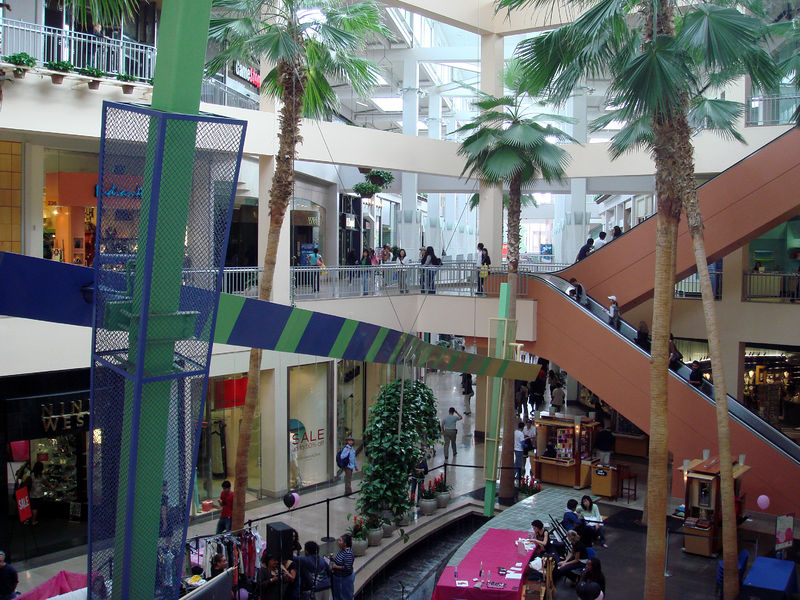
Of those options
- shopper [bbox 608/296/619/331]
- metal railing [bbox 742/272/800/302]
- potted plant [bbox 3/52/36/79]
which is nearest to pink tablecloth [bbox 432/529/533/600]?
shopper [bbox 608/296/619/331]

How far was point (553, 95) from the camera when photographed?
1361 centimetres

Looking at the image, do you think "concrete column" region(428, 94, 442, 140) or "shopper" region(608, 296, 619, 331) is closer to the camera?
"shopper" region(608, 296, 619, 331)

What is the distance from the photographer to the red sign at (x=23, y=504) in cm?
1406

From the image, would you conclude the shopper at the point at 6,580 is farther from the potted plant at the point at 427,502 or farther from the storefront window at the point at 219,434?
the potted plant at the point at 427,502

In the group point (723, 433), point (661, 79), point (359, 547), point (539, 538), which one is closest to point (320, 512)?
point (359, 547)

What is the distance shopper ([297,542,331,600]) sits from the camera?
1064cm

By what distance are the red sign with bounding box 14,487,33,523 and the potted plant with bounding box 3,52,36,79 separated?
24.5 feet

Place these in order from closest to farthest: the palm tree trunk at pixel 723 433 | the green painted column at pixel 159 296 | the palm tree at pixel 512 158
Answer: the green painted column at pixel 159 296
the palm tree trunk at pixel 723 433
the palm tree at pixel 512 158

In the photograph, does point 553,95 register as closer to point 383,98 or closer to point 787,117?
point 787,117

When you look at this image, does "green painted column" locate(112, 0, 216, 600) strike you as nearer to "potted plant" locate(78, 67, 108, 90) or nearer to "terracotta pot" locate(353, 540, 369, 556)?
"terracotta pot" locate(353, 540, 369, 556)

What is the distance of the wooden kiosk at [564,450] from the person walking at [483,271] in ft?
13.0

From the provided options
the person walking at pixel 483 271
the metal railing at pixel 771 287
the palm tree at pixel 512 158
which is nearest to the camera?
the palm tree at pixel 512 158

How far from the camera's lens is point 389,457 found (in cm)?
1537

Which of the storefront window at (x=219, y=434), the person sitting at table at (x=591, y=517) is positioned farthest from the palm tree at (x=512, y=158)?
the storefront window at (x=219, y=434)
